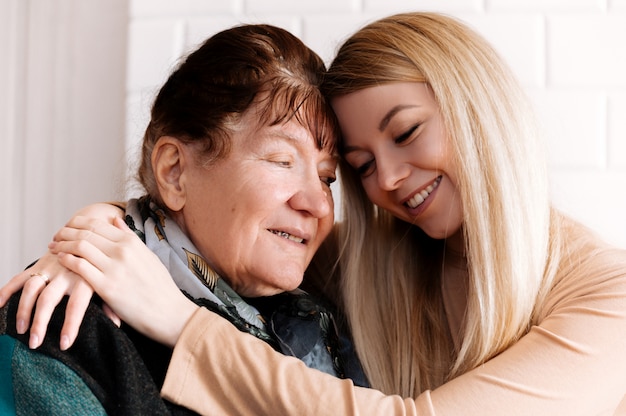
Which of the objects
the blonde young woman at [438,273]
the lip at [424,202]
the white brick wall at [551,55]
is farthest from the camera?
the white brick wall at [551,55]

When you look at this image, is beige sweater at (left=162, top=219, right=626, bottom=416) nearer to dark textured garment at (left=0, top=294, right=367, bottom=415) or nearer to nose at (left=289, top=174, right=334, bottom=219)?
dark textured garment at (left=0, top=294, right=367, bottom=415)

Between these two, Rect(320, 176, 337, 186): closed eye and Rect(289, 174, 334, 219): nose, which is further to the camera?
Rect(320, 176, 337, 186): closed eye

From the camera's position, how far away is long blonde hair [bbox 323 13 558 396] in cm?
150

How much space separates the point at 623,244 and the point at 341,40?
2.85 feet

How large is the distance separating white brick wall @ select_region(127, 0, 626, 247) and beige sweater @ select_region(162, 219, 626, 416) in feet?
1.99

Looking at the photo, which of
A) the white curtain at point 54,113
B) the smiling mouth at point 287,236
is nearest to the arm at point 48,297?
the smiling mouth at point 287,236

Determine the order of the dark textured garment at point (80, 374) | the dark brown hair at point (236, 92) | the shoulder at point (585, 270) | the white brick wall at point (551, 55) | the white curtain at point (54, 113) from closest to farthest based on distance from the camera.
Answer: the dark textured garment at point (80, 374)
the shoulder at point (585, 270)
the dark brown hair at point (236, 92)
the white brick wall at point (551, 55)
the white curtain at point (54, 113)

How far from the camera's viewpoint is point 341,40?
1.90 meters

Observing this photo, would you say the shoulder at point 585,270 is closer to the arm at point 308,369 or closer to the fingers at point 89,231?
the arm at point 308,369

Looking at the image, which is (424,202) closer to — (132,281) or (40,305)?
(132,281)

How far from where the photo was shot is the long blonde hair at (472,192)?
4.93ft

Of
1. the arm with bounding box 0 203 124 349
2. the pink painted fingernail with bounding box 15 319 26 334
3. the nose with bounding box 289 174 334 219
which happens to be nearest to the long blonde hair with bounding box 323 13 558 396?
the nose with bounding box 289 174 334 219

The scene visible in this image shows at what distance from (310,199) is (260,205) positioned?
0.34ft

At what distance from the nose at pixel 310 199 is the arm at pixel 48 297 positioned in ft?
1.35
